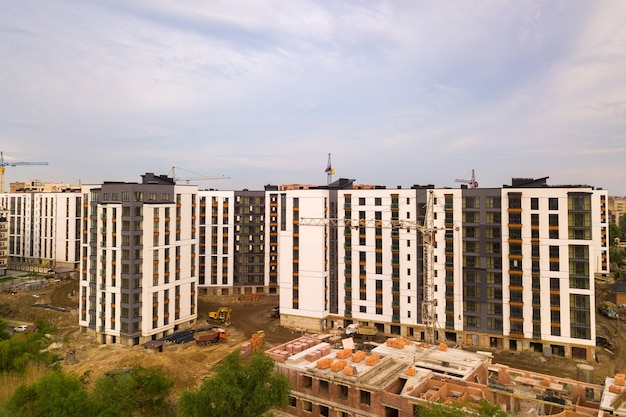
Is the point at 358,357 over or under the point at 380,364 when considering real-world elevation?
over

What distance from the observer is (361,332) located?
64688mm

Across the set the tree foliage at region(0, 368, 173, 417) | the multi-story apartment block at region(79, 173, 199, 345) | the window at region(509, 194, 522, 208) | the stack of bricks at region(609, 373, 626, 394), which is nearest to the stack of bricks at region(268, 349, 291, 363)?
the tree foliage at region(0, 368, 173, 417)

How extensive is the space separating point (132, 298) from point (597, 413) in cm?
5480

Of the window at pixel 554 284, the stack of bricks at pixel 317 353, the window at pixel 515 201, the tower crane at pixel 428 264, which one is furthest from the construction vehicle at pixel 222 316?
the window at pixel 554 284

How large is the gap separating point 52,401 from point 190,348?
2878 cm

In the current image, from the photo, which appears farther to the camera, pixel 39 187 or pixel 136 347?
pixel 39 187

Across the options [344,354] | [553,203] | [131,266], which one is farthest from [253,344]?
[553,203]

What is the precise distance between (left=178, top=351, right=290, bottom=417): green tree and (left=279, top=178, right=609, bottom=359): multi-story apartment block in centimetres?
3286

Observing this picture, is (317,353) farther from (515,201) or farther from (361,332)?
(515,201)

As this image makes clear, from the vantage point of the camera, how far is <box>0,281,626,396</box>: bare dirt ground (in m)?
49.4

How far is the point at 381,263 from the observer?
6638cm

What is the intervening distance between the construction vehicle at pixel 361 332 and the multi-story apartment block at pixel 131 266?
27162 millimetres

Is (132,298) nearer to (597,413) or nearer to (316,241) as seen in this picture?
(316,241)

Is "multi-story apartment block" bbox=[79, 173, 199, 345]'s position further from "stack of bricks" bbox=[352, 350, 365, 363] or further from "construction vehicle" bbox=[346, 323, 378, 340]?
"stack of bricks" bbox=[352, 350, 365, 363]
